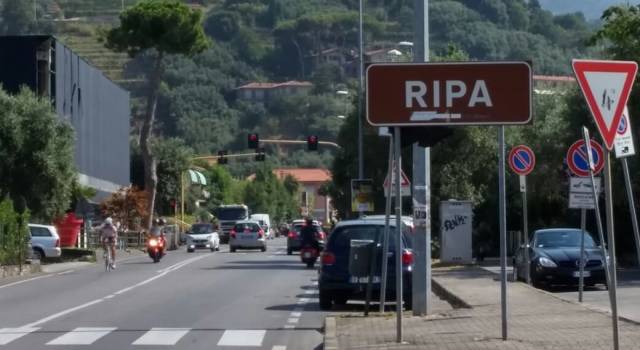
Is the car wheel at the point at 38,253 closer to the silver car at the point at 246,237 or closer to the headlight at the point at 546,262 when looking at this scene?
the silver car at the point at 246,237

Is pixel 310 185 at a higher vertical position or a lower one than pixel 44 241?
higher

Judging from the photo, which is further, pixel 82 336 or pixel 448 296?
pixel 448 296

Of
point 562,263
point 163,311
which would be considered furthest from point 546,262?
point 163,311

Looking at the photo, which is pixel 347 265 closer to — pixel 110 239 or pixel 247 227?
pixel 110 239

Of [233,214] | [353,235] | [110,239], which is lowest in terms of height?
[110,239]

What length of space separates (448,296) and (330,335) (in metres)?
8.36

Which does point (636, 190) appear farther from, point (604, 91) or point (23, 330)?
point (604, 91)

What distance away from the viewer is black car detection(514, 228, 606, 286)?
1073 inches

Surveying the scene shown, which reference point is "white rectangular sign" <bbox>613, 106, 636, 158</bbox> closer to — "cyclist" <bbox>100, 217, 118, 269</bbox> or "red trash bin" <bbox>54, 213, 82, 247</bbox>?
"cyclist" <bbox>100, 217, 118, 269</bbox>

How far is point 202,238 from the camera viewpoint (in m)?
65.4

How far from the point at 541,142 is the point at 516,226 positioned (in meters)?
6.07

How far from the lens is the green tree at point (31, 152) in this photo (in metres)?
45.2

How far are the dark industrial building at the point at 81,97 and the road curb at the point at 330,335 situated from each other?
120 ft

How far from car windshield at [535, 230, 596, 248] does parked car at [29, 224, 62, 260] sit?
20.3 meters
